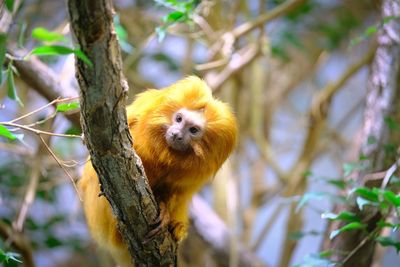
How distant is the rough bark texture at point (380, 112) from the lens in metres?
2.48

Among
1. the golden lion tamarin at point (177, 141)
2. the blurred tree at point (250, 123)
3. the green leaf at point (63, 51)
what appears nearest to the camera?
the green leaf at point (63, 51)

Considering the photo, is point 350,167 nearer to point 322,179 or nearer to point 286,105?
point 322,179

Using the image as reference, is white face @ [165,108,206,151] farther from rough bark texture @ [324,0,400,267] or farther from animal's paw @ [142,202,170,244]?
rough bark texture @ [324,0,400,267]

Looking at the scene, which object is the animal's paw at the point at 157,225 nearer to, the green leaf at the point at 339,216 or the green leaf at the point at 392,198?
the green leaf at the point at 339,216

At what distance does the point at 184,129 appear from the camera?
85.0 inches

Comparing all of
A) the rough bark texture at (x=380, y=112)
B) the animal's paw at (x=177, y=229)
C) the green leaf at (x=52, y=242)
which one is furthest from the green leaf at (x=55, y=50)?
the green leaf at (x=52, y=242)

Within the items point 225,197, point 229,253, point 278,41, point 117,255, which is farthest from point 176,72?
point 117,255

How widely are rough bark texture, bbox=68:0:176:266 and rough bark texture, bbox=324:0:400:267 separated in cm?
96

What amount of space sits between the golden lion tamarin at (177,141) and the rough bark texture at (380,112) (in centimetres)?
78

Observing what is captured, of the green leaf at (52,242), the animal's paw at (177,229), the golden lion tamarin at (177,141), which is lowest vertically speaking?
the green leaf at (52,242)

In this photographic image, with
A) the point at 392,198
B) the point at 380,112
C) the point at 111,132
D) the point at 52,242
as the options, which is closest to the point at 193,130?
the point at 111,132

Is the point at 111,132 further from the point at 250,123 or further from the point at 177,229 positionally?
the point at 250,123

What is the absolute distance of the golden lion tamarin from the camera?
2.16 metres

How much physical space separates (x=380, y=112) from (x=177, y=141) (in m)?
1.20
